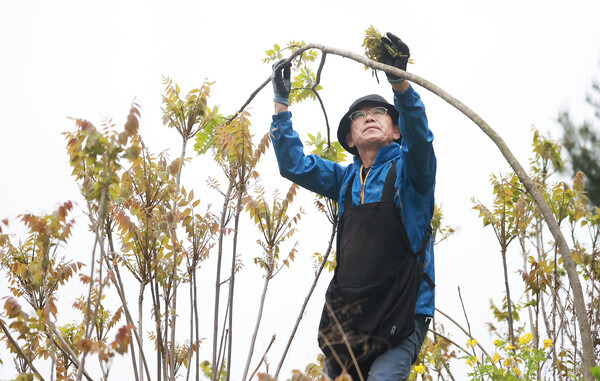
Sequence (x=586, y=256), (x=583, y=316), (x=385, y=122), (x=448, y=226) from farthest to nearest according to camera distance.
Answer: (x=448, y=226) → (x=586, y=256) → (x=385, y=122) → (x=583, y=316)

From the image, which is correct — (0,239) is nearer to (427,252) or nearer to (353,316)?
(353,316)

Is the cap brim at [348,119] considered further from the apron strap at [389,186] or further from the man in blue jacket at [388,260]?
the apron strap at [389,186]

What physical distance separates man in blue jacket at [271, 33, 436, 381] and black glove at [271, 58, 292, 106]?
0.77m

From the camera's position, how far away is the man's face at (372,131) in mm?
3389

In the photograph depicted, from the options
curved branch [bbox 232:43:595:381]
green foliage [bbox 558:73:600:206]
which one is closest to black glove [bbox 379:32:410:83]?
curved branch [bbox 232:43:595:381]

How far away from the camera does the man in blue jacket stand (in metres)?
2.79

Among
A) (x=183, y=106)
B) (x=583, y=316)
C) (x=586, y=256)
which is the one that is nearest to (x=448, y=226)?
(x=586, y=256)

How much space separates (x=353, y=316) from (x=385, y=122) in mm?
1167

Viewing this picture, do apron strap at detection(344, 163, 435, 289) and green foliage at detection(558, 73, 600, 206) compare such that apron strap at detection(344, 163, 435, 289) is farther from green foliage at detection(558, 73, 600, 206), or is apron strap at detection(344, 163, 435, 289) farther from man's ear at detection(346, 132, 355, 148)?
green foliage at detection(558, 73, 600, 206)

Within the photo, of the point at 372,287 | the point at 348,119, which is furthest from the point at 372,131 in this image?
the point at 372,287

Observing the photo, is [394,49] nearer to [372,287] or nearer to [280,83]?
[280,83]

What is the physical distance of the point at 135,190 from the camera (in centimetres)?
366

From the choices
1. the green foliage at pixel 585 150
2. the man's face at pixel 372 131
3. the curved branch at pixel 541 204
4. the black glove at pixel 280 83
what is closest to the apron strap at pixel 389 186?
the man's face at pixel 372 131

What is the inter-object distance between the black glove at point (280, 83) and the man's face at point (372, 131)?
0.48 m
